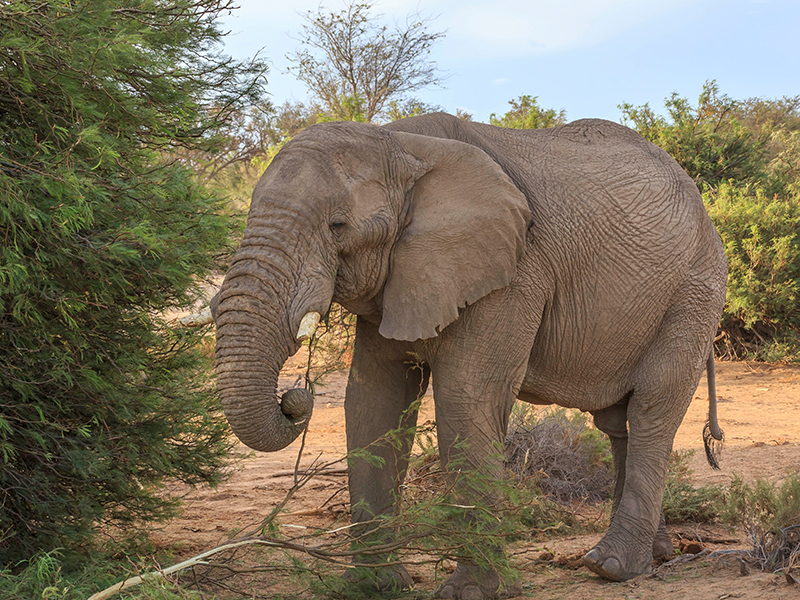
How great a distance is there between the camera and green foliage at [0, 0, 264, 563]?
400cm

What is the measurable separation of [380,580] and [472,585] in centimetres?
50

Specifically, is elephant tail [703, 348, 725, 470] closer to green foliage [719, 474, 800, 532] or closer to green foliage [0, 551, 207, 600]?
green foliage [719, 474, 800, 532]

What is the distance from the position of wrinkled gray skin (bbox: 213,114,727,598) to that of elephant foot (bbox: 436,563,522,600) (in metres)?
0.01

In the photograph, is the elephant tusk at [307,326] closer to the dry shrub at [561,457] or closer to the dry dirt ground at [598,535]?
the dry dirt ground at [598,535]

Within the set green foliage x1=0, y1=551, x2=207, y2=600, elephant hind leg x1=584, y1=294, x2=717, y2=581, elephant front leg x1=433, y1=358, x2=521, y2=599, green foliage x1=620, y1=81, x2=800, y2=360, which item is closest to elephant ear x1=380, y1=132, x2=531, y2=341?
elephant front leg x1=433, y1=358, x2=521, y2=599

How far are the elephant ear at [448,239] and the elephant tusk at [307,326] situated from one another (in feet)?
1.73

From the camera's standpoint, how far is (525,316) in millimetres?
4512

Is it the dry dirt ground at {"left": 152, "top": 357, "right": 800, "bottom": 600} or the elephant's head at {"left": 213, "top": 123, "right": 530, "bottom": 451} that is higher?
the elephant's head at {"left": 213, "top": 123, "right": 530, "bottom": 451}

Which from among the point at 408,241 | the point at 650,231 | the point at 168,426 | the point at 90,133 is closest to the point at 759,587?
the point at 650,231

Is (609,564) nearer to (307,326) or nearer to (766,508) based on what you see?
(766,508)

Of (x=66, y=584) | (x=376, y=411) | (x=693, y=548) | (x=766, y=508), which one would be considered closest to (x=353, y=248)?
(x=376, y=411)

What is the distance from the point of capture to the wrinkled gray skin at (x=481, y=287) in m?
3.84

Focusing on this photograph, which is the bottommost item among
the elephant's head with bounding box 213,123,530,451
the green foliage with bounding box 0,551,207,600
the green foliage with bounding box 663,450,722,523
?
the green foliage with bounding box 663,450,722,523

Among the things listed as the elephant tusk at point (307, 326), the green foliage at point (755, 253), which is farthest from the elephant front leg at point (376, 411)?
the green foliage at point (755, 253)
